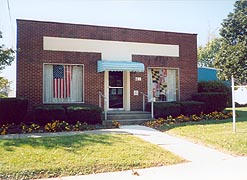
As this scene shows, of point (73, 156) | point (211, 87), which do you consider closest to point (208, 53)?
point (211, 87)

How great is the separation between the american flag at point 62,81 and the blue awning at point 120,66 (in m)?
1.67

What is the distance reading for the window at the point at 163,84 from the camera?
15.0 m

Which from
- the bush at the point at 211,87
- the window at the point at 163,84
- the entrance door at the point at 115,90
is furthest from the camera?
the bush at the point at 211,87

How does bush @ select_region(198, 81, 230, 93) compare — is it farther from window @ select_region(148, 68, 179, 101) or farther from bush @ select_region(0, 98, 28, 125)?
bush @ select_region(0, 98, 28, 125)

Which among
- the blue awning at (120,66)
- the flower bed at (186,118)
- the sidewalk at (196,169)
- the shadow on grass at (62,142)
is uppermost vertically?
the blue awning at (120,66)

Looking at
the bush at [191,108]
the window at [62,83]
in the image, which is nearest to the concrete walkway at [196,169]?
the bush at [191,108]

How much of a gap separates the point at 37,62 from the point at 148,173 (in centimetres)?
917

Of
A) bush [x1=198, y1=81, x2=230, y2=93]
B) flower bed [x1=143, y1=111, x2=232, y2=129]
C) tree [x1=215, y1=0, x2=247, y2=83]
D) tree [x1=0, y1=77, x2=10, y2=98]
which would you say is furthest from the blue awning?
tree [x1=215, y1=0, x2=247, y2=83]

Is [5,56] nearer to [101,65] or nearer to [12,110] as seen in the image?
[12,110]

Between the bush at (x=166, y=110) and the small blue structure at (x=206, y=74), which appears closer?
the bush at (x=166, y=110)

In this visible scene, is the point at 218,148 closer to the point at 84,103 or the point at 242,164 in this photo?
the point at 242,164

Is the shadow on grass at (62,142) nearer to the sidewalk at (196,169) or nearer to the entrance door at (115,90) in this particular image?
the sidewalk at (196,169)

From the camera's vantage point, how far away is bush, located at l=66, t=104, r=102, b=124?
1136 cm

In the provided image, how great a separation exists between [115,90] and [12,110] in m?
5.54
